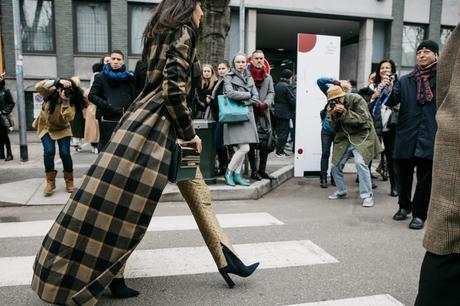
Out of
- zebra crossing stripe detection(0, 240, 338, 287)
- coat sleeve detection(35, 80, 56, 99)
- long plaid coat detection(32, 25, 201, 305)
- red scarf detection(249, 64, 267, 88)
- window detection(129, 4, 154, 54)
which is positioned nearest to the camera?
long plaid coat detection(32, 25, 201, 305)

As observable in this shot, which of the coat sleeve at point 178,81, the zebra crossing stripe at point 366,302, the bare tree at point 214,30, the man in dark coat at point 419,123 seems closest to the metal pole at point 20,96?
the bare tree at point 214,30

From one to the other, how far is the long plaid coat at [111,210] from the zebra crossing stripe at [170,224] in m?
2.37

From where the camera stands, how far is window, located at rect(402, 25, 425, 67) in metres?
19.7

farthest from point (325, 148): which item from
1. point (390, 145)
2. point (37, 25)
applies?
point (37, 25)

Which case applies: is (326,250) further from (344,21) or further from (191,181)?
(344,21)

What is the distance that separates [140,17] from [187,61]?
1464 cm

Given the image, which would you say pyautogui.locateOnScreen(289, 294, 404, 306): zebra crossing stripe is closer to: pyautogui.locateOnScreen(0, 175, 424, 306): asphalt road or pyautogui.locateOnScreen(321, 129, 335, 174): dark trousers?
pyautogui.locateOnScreen(0, 175, 424, 306): asphalt road

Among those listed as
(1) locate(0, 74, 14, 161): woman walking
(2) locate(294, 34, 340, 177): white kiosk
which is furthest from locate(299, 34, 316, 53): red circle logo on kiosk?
(1) locate(0, 74, 14, 161): woman walking

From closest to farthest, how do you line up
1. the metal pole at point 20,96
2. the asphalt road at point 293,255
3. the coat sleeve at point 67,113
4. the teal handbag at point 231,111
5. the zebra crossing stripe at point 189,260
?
the asphalt road at point 293,255 < the zebra crossing stripe at point 189,260 < the coat sleeve at point 67,113 < the teal handbag at point 231,111 < the metal pole at point 20,96

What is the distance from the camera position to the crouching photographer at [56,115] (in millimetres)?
6242

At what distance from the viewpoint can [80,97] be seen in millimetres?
6465

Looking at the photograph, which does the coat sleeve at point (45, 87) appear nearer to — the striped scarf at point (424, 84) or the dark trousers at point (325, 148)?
the dark trousers at point (325, 148)

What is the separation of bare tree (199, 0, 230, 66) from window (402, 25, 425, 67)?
13.6 m

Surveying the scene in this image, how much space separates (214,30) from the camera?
332 inches
